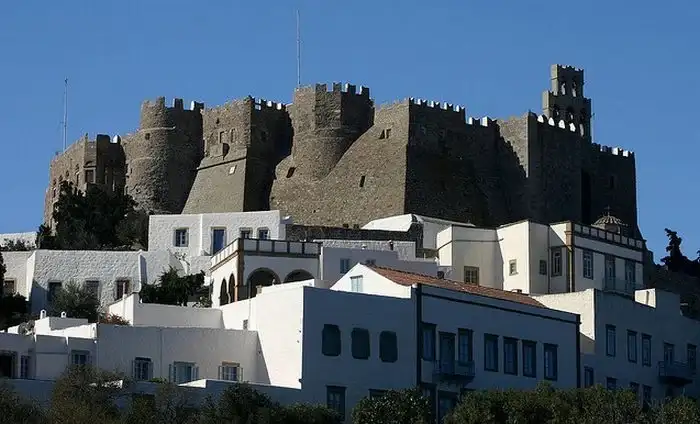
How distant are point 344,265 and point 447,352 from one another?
1519 centimetres

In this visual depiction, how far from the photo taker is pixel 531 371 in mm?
55500

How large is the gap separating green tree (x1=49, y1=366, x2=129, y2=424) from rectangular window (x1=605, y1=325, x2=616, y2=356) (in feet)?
60.4

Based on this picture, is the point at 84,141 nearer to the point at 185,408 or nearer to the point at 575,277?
the point at 575,277

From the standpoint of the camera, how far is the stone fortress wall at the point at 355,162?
284 ft

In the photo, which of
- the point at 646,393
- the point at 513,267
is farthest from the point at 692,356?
the point at 513,267

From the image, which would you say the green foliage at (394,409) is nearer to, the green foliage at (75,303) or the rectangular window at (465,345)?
the rectangular window at (465,345)

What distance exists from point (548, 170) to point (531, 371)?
1374 inches

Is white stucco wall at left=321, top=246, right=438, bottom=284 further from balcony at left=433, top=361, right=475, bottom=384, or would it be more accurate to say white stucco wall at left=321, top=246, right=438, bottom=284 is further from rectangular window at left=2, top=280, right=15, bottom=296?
balcony at left=433, top=361, right=475, bottom=384

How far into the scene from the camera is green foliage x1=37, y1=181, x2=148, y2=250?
3177 inches

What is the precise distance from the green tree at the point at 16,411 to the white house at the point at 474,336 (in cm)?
1258


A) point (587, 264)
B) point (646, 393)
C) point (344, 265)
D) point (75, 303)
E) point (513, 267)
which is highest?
point (587, 264)

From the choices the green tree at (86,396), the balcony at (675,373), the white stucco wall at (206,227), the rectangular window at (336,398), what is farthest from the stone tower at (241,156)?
the green tree at (86,396)

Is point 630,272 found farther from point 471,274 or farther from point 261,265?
point 261,265

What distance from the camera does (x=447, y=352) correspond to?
175ft
